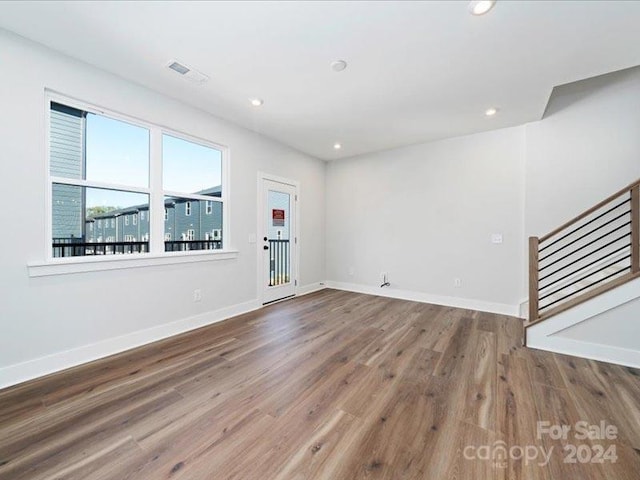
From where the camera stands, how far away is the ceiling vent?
7.93ft

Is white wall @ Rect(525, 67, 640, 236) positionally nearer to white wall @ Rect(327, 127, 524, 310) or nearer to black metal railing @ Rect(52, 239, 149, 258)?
white wall @ Rect(327, 127, 524, 310)

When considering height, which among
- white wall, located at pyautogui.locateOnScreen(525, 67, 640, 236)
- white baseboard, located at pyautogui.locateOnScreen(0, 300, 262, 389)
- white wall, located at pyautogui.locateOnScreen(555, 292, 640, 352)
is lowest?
white baseboard, located at pyautogui.locateOnScreen(0, 300, 262, 389)

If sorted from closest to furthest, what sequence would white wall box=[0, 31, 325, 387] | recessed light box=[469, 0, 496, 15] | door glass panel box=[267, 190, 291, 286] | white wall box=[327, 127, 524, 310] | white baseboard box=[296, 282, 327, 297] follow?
recessed light box=[469, 0, 496, 15], white wall box=[0, 31, 325, 387], white wall box=[327, 127, 524, 310], door glass panel box=[267, 190, 291, 286], white baseboard box=[296, 282, 327, 297]

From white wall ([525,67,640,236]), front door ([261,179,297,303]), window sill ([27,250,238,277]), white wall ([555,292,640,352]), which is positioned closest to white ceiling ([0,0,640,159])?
white wall ([525,67,640,236])

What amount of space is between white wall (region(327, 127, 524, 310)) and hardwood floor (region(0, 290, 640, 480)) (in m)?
1.48

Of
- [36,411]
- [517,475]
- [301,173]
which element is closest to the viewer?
[517,475]

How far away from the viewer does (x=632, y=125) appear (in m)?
3.10

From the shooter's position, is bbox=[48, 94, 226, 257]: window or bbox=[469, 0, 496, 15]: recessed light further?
bbox=[48, 94, 226, 257]: window

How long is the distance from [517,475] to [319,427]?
3.42 feet

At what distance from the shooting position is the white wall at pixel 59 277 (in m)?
2.05

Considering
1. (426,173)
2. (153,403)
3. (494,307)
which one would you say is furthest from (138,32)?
(494,307)

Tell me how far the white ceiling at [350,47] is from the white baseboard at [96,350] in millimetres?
2686

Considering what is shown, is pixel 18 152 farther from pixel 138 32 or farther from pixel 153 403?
pixel 153 403

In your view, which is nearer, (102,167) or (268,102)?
(102,167)
